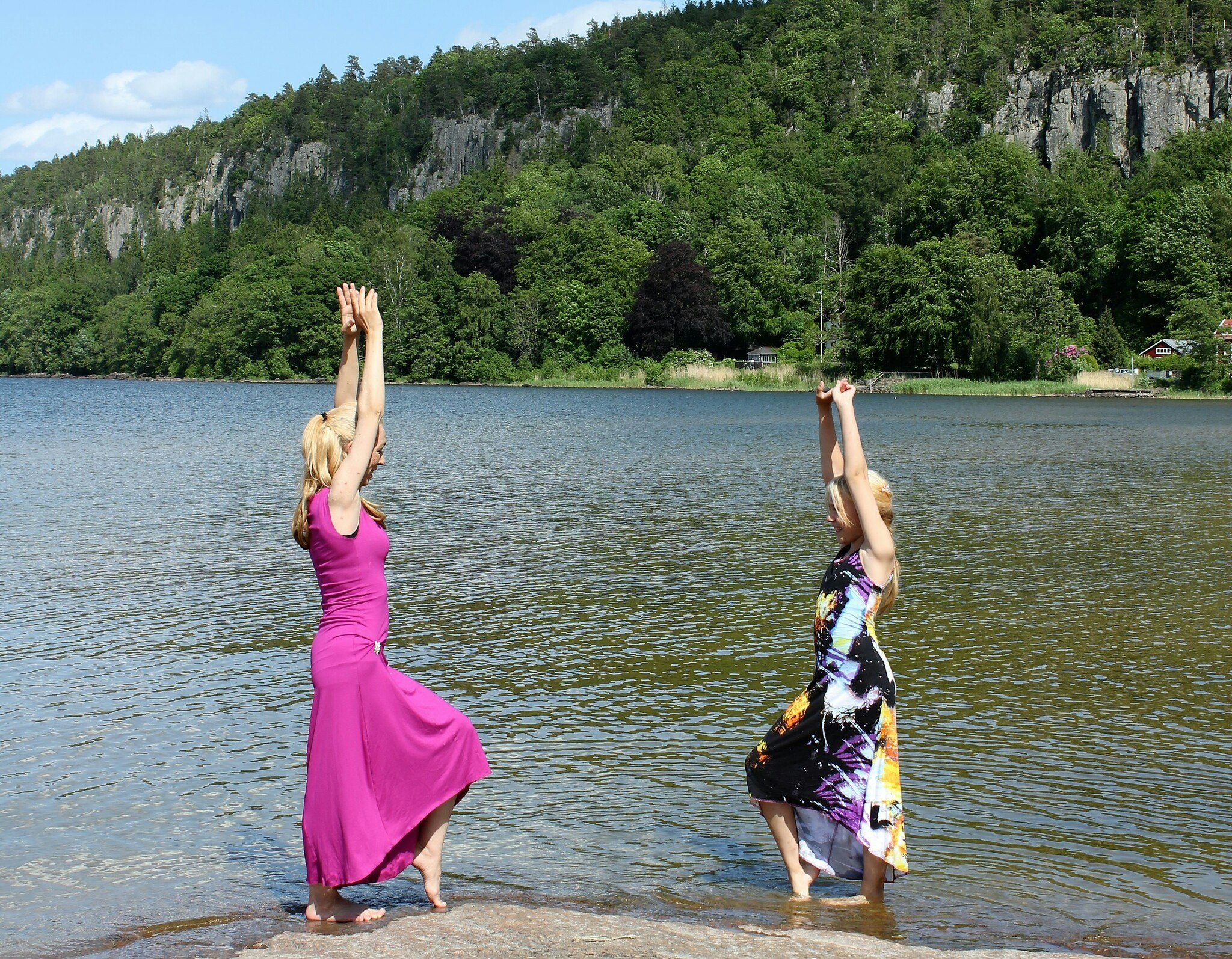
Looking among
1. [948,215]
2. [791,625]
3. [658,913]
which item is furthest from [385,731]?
[948,215]

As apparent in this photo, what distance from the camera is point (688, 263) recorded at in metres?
128

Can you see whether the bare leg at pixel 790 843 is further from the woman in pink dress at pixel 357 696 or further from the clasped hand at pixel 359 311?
the clasped hand at pixel 359 311

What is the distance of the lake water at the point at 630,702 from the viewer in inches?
243

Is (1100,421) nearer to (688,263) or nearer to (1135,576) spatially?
(1135,576)

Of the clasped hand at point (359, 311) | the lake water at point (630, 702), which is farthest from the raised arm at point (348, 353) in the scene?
the lake water at point (630, 702)

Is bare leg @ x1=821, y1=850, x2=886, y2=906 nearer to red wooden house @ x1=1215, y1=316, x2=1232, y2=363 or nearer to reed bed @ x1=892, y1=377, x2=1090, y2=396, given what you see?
reed bed @ x1=892, y1=377, x2=1090, y2=396

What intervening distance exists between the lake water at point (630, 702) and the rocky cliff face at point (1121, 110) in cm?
15445

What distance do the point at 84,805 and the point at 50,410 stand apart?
6991 centimetres

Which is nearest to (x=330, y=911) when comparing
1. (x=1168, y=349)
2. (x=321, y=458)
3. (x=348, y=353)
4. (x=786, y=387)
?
(x=321, y=458)

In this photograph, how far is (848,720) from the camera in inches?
216

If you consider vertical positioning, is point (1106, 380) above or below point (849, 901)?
above

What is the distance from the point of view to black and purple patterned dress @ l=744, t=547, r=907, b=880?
5426mm

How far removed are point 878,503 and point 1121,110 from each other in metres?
179

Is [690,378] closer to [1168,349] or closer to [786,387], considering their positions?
[786,387]
